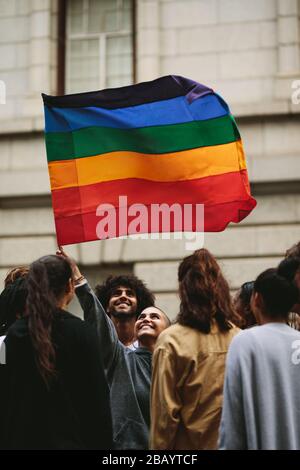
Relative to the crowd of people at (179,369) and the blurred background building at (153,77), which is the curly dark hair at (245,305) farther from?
the blurred background building at (153,77)

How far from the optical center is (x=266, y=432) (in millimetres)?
4855

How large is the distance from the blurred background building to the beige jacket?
6.99 meters

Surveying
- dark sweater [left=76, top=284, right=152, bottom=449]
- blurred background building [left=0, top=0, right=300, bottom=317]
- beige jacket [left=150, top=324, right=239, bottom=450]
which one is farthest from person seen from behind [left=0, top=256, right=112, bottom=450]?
blurred background building [left=0, top=0, right=300, bottom=317]

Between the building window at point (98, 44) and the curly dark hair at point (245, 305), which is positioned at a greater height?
the building window at point (98, 44)

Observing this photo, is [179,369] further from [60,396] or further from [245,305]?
[245,305]

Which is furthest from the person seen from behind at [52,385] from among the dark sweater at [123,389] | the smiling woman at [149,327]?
the smiling woman at [149,327]

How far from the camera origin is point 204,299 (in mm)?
5430

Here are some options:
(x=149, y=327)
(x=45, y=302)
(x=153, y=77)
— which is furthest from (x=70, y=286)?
(x=153, y=77)

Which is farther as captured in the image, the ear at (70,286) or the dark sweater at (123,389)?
the dark sweater at (123,389)

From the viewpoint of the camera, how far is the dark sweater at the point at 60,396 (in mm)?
4805

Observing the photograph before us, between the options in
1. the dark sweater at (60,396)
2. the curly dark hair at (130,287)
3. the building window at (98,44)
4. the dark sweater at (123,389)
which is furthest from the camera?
the building window at (98,44)

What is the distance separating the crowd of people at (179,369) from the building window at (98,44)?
8240 millimetres

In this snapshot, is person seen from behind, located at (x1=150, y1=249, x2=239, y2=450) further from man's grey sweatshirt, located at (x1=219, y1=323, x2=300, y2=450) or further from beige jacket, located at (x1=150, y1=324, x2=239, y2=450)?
man's grey sweatshirt, located at (x1=219, y1=323, x2=300, y2=450)

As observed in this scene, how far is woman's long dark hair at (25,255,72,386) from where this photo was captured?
4.86 meters
